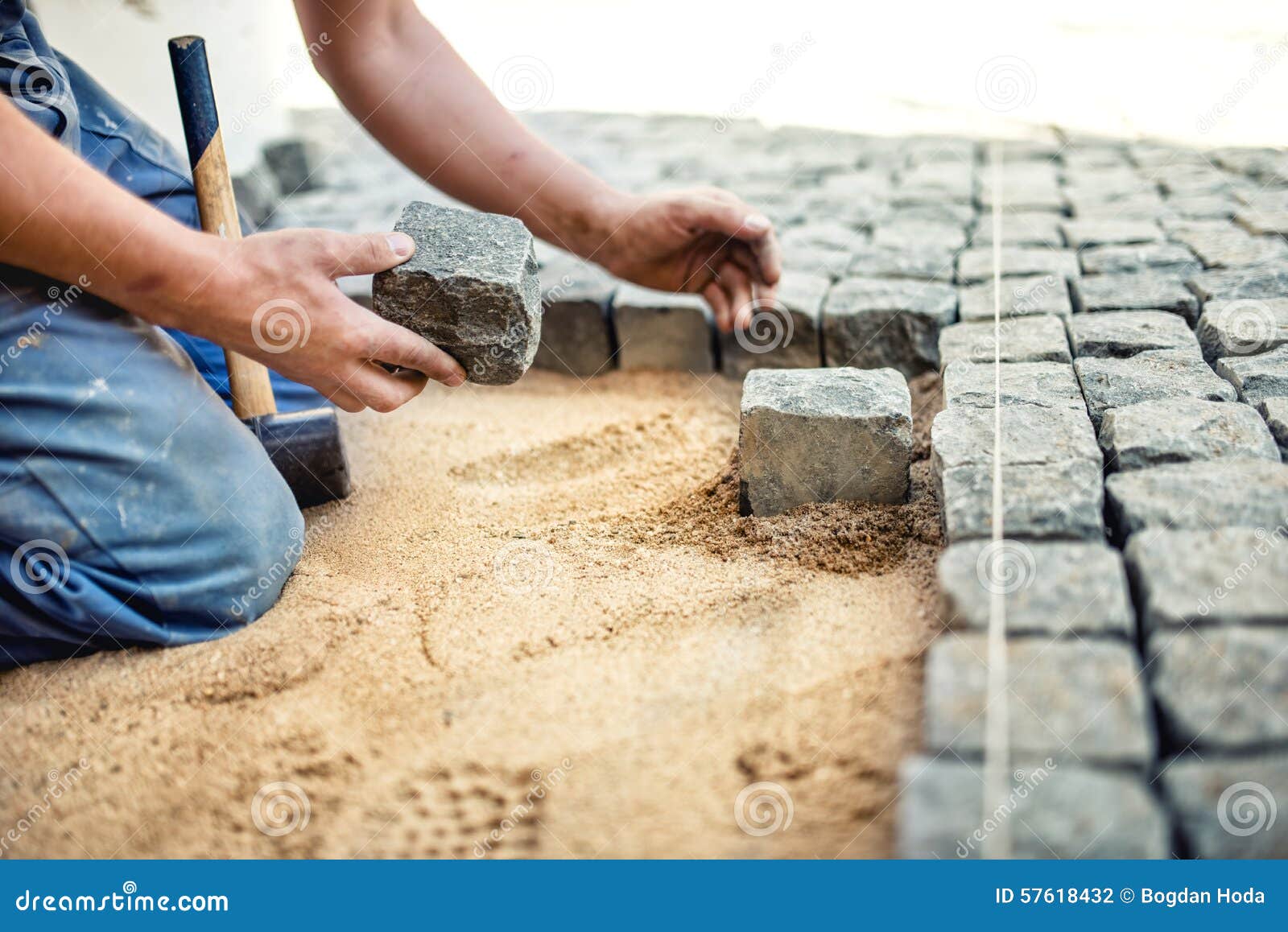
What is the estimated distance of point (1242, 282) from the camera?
286 cm

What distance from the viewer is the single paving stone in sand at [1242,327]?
2.49 meters

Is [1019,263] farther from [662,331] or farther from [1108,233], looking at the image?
[662,331]

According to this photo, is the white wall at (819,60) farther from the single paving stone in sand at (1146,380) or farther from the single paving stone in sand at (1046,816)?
the single paving stone in sand at (1046,816)

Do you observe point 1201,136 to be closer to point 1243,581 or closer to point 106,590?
point 1243,581

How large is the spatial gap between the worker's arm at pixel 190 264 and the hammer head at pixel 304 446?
46cm

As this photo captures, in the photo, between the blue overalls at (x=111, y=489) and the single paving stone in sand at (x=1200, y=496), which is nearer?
the single paving stone in sand at (x=1200, y=496)

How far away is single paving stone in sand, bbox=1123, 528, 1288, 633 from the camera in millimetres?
1529

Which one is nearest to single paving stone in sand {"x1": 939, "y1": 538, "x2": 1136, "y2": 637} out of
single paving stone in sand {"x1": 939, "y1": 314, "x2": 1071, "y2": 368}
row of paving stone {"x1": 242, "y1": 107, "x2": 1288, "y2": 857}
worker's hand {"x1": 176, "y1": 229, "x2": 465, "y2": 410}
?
row of paving stone {"x1": 242, "y1": 107, "x2": 1288, "y2": 857}

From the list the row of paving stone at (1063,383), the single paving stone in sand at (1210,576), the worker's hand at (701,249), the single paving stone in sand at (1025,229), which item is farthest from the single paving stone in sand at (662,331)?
the single paving stone in sand at (1210,576)

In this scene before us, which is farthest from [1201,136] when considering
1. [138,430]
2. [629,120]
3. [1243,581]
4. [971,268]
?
[138,430]

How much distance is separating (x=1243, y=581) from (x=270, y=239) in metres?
1.84

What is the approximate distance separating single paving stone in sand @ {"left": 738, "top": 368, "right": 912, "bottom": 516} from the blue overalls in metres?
1.10

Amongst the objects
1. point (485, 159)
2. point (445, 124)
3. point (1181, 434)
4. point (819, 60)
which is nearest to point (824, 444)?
point (1181, 434)

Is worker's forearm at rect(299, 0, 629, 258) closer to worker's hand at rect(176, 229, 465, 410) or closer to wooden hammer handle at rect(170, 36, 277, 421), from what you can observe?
wooden hammer handle at rect(170, 36, 277, 421)
